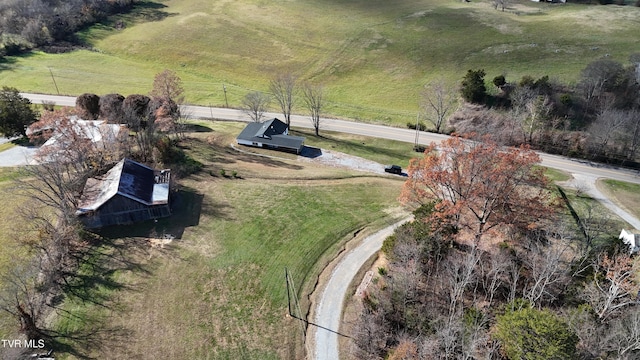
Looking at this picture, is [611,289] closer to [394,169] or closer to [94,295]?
[394,169]

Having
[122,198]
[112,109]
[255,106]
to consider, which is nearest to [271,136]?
[255,106]

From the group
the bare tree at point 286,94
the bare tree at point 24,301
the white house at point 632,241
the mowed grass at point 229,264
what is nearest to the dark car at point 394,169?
the mowed grass at point 229,264

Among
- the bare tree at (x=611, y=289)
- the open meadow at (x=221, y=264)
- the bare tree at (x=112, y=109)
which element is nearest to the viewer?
the bare tree at (x=611, y=289)

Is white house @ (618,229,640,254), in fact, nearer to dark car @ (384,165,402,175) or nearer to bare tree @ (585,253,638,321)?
bare tree @ (585,253,638,321)

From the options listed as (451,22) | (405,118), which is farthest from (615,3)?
(405,118)

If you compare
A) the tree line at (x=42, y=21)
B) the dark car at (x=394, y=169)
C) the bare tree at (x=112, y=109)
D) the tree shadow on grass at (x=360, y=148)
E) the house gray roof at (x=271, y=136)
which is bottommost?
the dark car at (x=394, y=169)

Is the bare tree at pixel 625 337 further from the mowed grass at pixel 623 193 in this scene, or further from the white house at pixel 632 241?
the mowed grass at pixel 623 193
